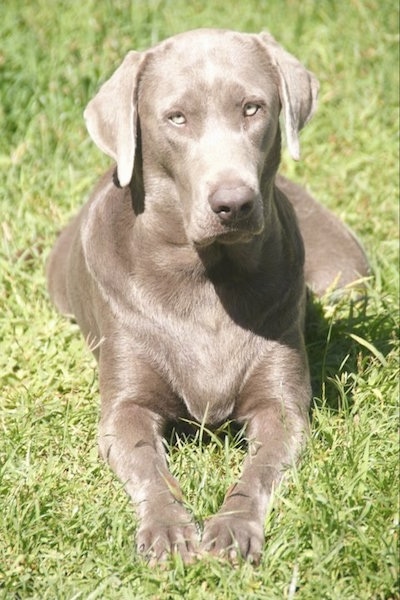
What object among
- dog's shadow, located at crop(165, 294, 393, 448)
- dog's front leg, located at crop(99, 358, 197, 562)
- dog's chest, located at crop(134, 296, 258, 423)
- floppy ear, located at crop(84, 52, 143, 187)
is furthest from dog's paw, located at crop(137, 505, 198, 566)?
floppy ear, located at crop(84, 52, 143, 187)

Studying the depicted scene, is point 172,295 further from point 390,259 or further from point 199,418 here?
point 390,259

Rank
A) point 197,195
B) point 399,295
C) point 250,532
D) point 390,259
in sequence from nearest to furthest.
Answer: point 250,532 < point 197,195 < point 399,295 < point 390,259

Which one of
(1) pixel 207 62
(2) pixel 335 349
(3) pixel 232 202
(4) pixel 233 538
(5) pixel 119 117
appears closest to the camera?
(4) pixel 233 538

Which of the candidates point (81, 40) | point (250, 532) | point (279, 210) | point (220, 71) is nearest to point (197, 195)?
point (220, 71)

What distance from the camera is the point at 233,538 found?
352 cm

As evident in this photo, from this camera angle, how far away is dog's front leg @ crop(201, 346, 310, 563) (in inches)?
140

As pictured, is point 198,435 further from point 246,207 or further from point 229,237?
point 246,207

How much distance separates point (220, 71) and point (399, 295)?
1674 mm

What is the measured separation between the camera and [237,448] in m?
4.25

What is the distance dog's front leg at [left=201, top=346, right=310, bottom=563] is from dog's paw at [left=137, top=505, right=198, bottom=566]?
47 millimetres

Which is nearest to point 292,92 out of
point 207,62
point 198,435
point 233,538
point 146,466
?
point 207,62

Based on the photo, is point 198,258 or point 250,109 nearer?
point 250,109

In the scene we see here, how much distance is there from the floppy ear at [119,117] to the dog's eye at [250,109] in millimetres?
396

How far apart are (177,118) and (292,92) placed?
474 mm
